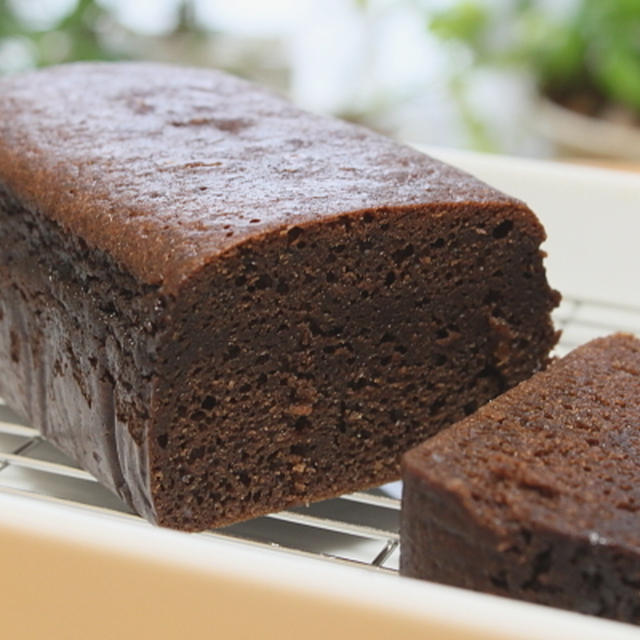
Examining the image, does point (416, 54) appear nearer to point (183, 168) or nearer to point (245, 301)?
point (183, 168)

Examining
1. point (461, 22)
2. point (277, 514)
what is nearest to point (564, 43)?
point (461, 22)

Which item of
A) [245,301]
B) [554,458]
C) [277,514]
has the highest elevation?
[245,301]

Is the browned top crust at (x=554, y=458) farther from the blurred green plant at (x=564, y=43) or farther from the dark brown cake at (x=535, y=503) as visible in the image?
the blurred green plant at (x=564, y=43)

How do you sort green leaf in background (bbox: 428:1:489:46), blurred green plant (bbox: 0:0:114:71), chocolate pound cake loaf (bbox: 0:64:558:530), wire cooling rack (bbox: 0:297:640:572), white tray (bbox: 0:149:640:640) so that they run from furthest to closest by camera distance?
green leaf in background (bbox: 428:1:489:46) < blurred green plant (bbox: 0:0:114:71) < wire cooling rack (bbox: 0:297:640:572) < chocolate pound cake loaf (bbox: 0:64:558:530) < white tray (bbox: 0:149:640:640)

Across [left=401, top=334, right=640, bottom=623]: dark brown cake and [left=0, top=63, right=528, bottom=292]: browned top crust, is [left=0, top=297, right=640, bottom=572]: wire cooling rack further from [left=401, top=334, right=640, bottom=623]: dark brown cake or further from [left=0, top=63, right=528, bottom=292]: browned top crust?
[left=0, top=63, right=528, bottom=292]: browned top crust

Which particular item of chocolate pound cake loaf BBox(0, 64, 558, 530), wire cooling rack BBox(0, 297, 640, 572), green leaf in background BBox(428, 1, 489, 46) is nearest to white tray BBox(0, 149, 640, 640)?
wire cooling rack BBox(0, 297, 640, 572)

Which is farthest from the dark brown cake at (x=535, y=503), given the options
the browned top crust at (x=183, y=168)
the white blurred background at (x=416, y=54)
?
the white blurred background at (x=416, y=54)

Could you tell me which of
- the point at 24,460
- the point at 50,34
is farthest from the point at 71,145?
the point at 50,34
